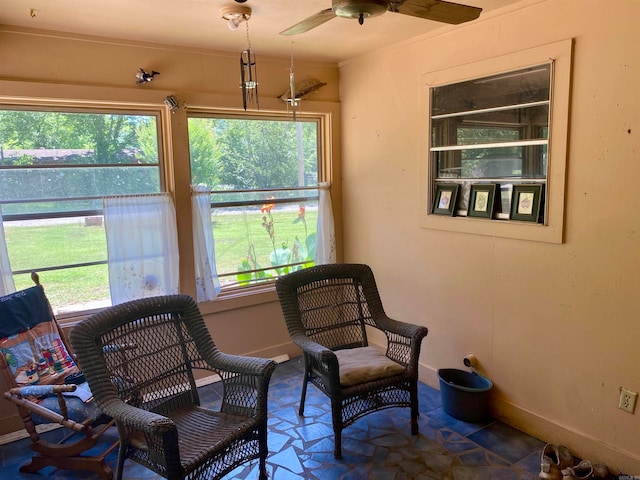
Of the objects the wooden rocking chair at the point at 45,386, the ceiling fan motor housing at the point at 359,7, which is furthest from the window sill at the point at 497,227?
the wooden rocking chair at the point at 45,386

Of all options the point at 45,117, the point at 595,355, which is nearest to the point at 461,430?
the point at 595,355

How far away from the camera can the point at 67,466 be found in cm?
240

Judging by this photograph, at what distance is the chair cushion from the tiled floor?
15.8 inches

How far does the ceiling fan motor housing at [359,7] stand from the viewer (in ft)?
5.62

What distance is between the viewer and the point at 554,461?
2.43 m

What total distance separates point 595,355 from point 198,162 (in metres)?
2.82

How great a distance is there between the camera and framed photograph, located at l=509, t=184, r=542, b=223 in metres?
2.58

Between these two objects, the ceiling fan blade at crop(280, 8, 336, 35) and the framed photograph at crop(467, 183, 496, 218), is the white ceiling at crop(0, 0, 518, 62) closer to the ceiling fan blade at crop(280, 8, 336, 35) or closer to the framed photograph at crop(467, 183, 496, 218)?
the ceiling fan blade at crop(280, 8, 336, 35)

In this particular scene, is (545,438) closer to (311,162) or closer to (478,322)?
(478,322)

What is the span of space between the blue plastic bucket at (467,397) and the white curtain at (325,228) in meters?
1.41

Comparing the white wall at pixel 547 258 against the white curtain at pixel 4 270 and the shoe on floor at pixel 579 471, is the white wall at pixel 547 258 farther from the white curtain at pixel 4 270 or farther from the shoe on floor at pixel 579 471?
the white curtain at pixel 4 270

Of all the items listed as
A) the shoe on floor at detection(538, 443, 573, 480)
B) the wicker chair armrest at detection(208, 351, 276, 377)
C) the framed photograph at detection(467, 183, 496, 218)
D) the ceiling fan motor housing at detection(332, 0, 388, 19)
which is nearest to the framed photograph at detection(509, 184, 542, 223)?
the framed photograph at detection(467, 183, 496, 218)

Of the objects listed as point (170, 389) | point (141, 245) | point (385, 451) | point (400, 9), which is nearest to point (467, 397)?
point (385, 451)

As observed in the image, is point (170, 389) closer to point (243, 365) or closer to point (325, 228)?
point (243, 365)
